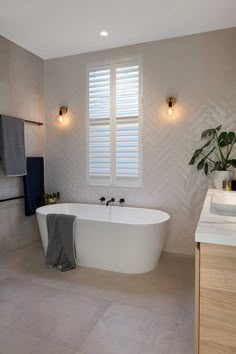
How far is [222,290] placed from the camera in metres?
1.15

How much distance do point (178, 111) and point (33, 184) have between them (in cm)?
236

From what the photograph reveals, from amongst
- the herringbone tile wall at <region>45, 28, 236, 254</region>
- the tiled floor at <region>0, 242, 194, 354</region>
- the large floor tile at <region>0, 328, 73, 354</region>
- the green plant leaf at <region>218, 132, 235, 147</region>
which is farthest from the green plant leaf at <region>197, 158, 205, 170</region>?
the large floor tile at <region>0, 328, 73, 354</region>

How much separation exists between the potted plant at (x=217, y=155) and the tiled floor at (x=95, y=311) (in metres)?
1.19

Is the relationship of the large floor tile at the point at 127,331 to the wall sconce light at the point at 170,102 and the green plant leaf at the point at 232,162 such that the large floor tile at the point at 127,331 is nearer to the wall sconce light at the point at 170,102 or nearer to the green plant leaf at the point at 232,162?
the green plant leaf at the point at 232,162

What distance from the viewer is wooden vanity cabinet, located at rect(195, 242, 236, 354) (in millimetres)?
1136

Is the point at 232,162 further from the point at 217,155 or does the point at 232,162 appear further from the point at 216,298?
the point at 216,298

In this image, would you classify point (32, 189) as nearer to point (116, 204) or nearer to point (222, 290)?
point (116, 204)

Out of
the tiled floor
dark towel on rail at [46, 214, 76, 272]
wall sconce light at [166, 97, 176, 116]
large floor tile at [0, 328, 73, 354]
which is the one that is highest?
wall sconce light at [166, 97, 176, 116]

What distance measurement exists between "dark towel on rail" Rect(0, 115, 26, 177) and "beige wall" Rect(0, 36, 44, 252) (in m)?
0.18

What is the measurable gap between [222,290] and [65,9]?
2.94 meters

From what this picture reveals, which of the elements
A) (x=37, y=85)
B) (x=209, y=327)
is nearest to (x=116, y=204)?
(x=37, y=85)

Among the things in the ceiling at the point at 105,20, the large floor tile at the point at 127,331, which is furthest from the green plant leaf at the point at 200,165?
the large floor tile at the point at 127,331

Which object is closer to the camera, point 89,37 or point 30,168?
point 89,37

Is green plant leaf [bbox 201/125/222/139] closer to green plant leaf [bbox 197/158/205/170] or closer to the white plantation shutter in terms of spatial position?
green plant leaf [bbox 197/158/205/170]
